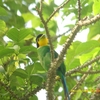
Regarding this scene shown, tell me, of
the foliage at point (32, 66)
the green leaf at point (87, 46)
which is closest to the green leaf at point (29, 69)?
the foliage at point (32, 66)

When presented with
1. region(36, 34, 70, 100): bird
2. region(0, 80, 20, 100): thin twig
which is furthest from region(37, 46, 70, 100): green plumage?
region(0, 80, 20, 100): thin twig

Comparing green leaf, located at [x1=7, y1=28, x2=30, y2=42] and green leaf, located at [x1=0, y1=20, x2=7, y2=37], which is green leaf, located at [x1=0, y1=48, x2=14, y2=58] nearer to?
green leaf, located at [x1=7, y1=28, x2=30, y2=42]

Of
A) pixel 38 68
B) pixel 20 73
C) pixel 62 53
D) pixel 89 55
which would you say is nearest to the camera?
pixel 62 53

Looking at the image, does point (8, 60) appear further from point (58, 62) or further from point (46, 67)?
point (58, 62)

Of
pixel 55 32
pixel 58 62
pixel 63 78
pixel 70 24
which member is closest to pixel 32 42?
pixel 55 32

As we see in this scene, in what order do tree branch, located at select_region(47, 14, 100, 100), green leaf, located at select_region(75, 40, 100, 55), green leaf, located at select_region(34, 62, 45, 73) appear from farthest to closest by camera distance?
1. green leaf, located at select_region(34, 62, 45, 73)
2. green leaf, located at select_region(75, 40, 100, 55)
3. tree branch, located at select_region(47, 14, 100, 100)

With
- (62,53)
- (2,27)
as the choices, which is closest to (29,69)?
(2,27)

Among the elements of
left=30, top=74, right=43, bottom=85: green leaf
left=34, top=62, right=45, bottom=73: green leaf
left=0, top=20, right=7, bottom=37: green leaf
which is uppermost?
left=0, top=20, right=7, bottom=37: green leaf

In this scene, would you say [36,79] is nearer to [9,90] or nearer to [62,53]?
[9,90]

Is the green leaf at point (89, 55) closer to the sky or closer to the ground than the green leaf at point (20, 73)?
closer to the ground

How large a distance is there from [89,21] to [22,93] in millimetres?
665

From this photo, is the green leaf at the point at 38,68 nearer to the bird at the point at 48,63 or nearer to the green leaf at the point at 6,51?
the bird at the point at 48,63

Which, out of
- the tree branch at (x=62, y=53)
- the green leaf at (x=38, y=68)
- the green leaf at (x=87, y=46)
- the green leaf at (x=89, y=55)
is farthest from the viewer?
the green leaf at (x=38, y=68)

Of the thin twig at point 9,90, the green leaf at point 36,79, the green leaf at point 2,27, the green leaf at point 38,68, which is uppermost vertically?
the green leaf at point 2,27
